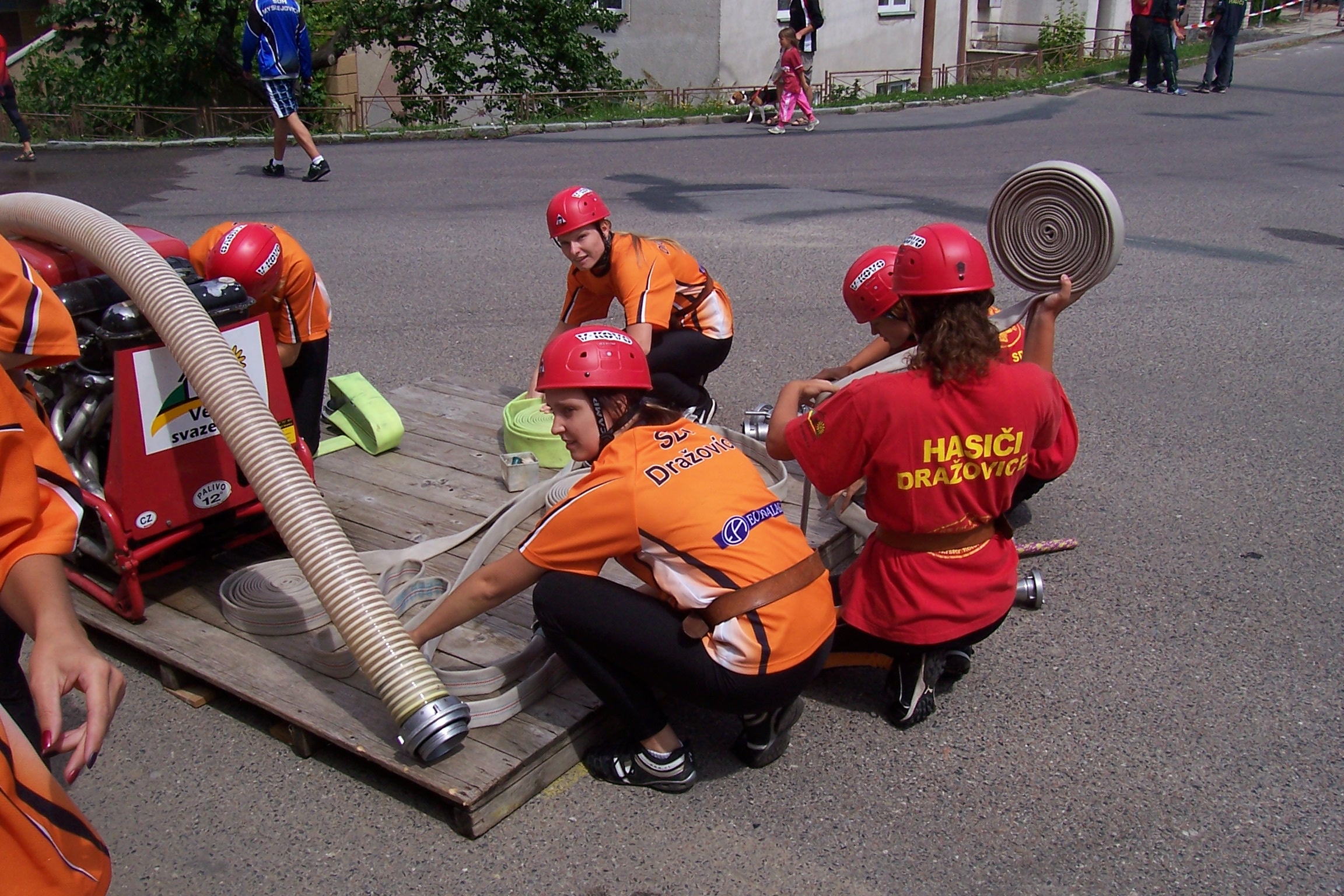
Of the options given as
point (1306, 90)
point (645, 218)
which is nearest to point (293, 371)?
point (645, 218)

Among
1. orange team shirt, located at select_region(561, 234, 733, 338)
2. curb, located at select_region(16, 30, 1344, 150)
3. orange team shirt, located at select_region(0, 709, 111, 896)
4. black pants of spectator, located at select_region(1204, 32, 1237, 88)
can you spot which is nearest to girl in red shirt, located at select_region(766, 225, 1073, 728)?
orange team shirt, located at select_region(561, 234, 733, 338)

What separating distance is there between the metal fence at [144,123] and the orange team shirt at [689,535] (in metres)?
12.7

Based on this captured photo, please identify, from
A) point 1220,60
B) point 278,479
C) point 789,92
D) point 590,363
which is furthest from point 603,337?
point 1220,60

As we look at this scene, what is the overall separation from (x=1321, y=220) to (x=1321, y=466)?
5.75 meters

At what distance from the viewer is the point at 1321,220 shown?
980cm

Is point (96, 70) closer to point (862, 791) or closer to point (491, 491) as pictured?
point (491, 491)

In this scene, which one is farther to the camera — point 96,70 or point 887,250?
point 96,70

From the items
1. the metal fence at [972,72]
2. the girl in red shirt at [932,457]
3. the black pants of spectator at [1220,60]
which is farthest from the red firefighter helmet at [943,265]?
the black pants of spectator at [1220,60]

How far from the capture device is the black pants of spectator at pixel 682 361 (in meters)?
5.28

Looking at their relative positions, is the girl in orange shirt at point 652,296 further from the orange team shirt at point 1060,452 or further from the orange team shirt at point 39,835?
the orange team shirt at point 39,835

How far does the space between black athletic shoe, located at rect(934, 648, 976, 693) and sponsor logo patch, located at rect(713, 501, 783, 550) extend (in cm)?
96

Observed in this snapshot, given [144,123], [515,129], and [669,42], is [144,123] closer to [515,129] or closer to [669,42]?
[515,129]

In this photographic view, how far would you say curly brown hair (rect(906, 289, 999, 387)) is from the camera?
2.98 meters

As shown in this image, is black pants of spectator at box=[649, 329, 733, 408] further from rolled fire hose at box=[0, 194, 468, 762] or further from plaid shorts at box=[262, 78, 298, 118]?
plaid shorts at box=[262, 78, 298, 118]
